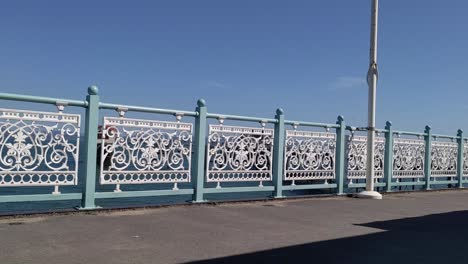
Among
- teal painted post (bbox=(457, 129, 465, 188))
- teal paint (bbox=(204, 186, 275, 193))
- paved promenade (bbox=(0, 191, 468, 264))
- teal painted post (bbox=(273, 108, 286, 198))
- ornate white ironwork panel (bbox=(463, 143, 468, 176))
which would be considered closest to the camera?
paved promenade (bbox=(0, 191, 468, 264))

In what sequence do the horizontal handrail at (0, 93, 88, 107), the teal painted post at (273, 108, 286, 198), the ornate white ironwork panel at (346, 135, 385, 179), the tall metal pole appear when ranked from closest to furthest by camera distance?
1. the horizontal handrail at (0, 93, 88, 107)
2. the teal painted post at (273, 108, 286, 198)
3. the tall metal pole
4. the ornate white ironwork panel at (346, 135, 385, 179)

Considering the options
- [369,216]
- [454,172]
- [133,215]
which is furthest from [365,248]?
[454,172]

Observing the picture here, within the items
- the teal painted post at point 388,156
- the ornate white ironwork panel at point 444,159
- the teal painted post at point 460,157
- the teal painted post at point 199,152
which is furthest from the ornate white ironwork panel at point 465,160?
the teal painted post at point 199,152

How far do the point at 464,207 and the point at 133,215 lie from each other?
24.1 ft

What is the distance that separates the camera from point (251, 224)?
7359 mm

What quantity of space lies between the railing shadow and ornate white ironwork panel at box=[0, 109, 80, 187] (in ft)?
11.4

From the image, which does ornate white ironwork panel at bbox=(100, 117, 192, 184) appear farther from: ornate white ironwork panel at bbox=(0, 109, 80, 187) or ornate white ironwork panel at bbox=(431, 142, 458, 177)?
ornate white ironwork panel at bbox=(431, 142, 458, 177)

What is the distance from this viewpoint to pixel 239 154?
32.4 ft

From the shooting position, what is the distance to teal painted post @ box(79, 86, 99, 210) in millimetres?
7660

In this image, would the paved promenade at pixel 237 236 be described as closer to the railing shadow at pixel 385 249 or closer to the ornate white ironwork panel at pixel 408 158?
the railing shadow at pixel 385 249

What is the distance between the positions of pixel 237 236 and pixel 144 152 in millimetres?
2835

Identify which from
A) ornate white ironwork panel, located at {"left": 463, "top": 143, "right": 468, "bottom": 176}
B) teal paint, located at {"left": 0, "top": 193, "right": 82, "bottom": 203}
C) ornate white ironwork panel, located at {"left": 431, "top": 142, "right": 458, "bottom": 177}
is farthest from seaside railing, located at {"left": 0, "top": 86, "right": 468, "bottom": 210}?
ornate white ironwork panel, located at {"left": 463, "top": 143, "right": 468, "bottom": 176}

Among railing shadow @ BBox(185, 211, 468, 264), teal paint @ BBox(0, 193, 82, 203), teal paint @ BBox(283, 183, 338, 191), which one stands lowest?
railing shadow @ BBox(185, 211, 468, 264)

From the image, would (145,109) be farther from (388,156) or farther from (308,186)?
(388,156)
